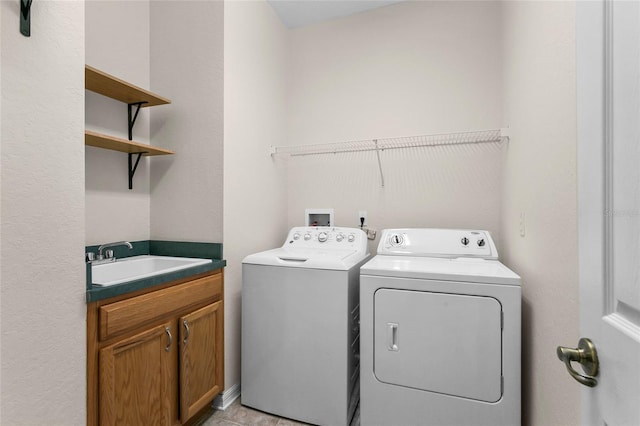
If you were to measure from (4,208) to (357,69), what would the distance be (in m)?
2.35

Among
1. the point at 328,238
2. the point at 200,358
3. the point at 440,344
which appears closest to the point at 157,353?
the point at 200,358

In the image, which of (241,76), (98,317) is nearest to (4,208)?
(98,317)

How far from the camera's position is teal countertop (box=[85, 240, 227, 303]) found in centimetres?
119

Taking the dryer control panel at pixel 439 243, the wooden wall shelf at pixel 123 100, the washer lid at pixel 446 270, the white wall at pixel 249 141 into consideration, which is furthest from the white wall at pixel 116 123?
the dryer control panel at pixel 439 243

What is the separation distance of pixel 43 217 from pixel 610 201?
1524 millimetres

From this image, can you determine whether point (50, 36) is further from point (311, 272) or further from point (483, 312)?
point (483, 312)

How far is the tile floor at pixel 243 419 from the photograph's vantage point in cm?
174

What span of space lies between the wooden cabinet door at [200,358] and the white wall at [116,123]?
0.76 meters

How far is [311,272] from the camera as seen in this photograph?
5.65ft

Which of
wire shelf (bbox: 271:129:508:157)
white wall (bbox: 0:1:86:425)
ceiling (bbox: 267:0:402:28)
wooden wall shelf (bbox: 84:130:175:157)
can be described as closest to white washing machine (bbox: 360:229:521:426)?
wire shelf (bbox: 271:129:508:157)

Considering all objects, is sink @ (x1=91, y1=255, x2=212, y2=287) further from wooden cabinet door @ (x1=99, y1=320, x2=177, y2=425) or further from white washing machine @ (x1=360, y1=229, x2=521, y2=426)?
white washing machine @ (x1=360, y1=229, x2=521, y2=426)

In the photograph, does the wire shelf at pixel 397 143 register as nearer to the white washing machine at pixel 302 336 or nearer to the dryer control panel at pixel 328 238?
the dryer control panel at pixel 328 238

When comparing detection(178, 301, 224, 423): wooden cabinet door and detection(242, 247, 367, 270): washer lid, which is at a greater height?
detection(242, 247, 367, 270): washer lid

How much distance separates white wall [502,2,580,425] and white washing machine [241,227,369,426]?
0.88 m
